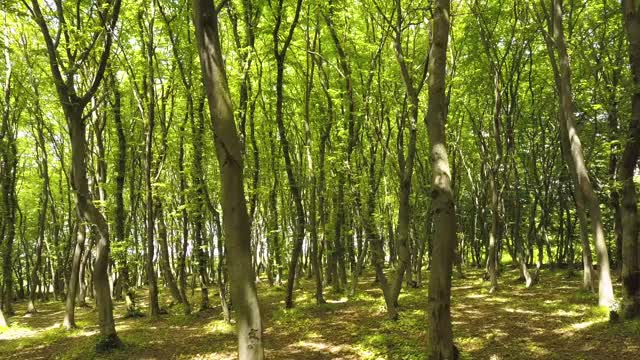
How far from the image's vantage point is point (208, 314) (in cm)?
1748

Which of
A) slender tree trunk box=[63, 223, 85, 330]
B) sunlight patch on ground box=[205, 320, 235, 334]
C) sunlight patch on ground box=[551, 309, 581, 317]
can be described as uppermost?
slender tree trunk box=[63, 223, 85, 330]

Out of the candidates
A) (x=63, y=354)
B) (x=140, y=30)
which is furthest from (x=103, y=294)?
(x=140, y=30)

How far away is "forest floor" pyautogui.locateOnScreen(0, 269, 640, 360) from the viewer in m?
9.63

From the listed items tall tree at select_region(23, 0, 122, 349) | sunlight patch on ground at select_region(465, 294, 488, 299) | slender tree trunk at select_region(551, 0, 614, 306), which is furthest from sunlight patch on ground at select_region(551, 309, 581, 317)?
tall tree at select_region(23, 0, 122, 349)

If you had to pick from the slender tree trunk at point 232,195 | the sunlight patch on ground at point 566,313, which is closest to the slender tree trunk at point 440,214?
the slender tree trunk at point 232,195

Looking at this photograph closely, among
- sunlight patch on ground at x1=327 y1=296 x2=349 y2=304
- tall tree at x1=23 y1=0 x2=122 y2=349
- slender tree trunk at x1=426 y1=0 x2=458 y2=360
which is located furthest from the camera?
sunlight patch on ground at x1=327 y1=296 x2=349 y2=304

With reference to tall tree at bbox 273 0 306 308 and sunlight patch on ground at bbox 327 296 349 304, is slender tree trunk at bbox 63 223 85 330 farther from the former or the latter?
sunlight patch on ground at bbox 327 296 349 304

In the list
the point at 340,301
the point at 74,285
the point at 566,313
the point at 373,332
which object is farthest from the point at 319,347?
the point at 74,285

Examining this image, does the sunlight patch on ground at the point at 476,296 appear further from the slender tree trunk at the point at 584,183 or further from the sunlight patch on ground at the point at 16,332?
the sunlight patch on ground at the point at 16,332

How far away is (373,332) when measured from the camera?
39.3ft

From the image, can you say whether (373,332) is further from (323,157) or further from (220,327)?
(323,157)

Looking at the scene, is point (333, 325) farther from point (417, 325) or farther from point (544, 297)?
point (544, 297)

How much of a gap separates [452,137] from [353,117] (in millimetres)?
10332

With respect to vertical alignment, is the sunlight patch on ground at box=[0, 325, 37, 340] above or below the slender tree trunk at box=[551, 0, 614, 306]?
below
